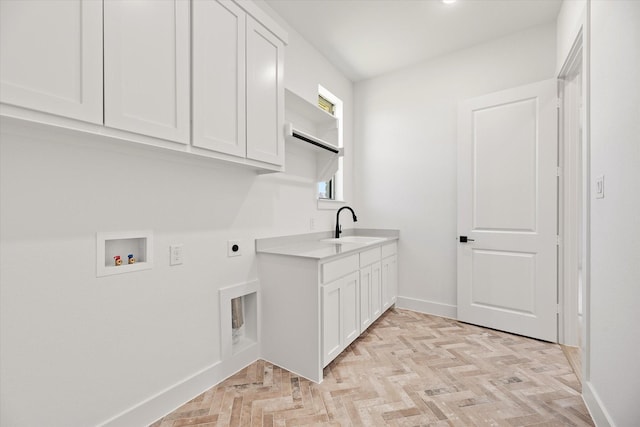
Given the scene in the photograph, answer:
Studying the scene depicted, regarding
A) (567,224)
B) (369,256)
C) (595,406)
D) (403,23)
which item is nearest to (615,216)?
(595,406)

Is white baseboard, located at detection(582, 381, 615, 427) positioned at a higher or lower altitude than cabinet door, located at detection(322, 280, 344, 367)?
lower

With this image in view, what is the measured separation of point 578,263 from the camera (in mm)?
2424

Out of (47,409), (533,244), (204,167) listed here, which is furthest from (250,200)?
(533,244)

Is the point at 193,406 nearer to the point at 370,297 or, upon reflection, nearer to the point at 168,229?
the point at 168,229

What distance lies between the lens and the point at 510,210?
2.70m

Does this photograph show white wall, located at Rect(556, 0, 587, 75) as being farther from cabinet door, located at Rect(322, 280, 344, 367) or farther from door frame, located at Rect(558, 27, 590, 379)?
cabinet door, located at Rect(322, 280, 344, 367)

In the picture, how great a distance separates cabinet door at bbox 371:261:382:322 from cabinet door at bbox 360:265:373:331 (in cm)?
6

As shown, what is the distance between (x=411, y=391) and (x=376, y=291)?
41.8 inches

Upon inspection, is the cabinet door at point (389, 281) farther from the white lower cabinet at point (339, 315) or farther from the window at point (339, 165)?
the window at point (339, 165)

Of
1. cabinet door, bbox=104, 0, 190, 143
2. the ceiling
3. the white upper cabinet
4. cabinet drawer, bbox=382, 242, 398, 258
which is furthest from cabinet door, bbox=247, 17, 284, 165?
cabinet drawer, bbox=382, 242, 398, 258

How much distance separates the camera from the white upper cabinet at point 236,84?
60.4 inches

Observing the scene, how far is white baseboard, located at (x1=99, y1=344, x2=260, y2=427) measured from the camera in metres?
1.47

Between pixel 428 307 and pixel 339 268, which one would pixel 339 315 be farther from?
pixel 428 307

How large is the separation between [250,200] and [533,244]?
2554 millimetres
